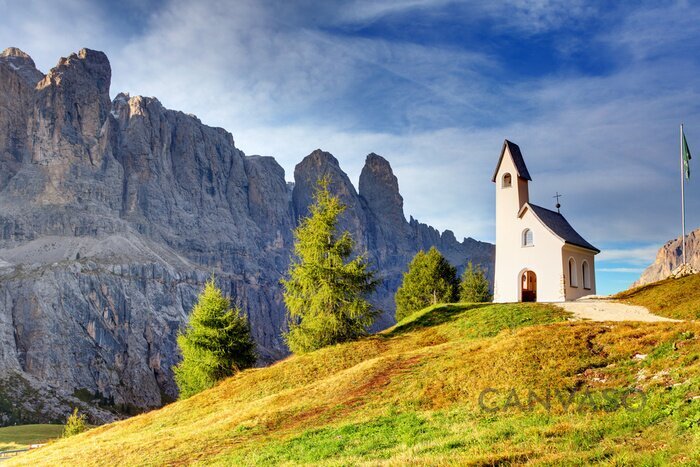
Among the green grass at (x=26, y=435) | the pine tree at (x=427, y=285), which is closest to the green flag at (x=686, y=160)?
the pine tree at (x=427, y=285)

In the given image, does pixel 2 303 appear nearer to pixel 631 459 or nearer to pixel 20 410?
pixel 20 410

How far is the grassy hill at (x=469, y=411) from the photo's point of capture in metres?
9.26

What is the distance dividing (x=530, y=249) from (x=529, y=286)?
15.4ft

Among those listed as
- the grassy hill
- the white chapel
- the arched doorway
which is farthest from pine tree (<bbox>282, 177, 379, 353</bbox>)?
the arched doorway

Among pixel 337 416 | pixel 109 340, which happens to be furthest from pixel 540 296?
pixel 109 340

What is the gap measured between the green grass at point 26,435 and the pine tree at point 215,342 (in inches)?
1123

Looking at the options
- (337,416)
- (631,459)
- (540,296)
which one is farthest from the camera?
(540,296)

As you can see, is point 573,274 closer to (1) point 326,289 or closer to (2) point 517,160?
(2) point 517,160

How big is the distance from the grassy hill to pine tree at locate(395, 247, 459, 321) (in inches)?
1410

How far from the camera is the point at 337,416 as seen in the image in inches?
636

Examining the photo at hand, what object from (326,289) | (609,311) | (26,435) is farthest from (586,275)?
(26,435)

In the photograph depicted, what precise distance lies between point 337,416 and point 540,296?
27.5 m

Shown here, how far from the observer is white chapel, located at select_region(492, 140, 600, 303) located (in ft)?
129

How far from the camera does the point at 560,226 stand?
138 ft
